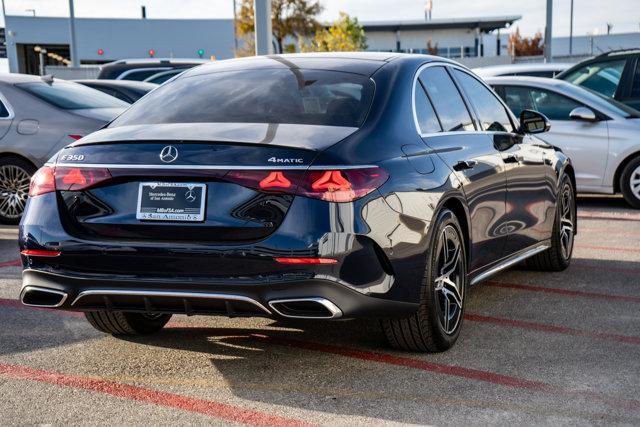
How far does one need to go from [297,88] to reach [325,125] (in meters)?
0.52

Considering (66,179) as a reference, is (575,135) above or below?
below

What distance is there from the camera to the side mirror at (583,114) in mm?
12031

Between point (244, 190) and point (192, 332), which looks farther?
point (192, 332)

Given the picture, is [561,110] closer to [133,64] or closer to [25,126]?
[25,126]

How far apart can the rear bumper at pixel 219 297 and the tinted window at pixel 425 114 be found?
1.09 m

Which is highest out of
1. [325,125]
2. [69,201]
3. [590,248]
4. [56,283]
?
[325,125]

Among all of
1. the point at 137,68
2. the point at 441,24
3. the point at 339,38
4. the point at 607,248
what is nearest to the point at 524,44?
the point at 441,24

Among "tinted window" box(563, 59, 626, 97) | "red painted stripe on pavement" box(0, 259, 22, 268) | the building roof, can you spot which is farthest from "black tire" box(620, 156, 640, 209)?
the building roof

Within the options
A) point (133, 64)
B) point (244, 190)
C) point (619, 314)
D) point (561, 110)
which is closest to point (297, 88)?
point (244, 190)

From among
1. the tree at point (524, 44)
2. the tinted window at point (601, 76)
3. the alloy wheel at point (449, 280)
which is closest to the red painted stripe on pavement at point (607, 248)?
the alloy wheel at point (449, 280)

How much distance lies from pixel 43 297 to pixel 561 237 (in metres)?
4.36

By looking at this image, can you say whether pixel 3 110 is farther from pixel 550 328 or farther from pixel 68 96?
pixel 550 328

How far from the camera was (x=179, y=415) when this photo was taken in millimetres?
4457

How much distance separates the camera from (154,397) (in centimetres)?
473
